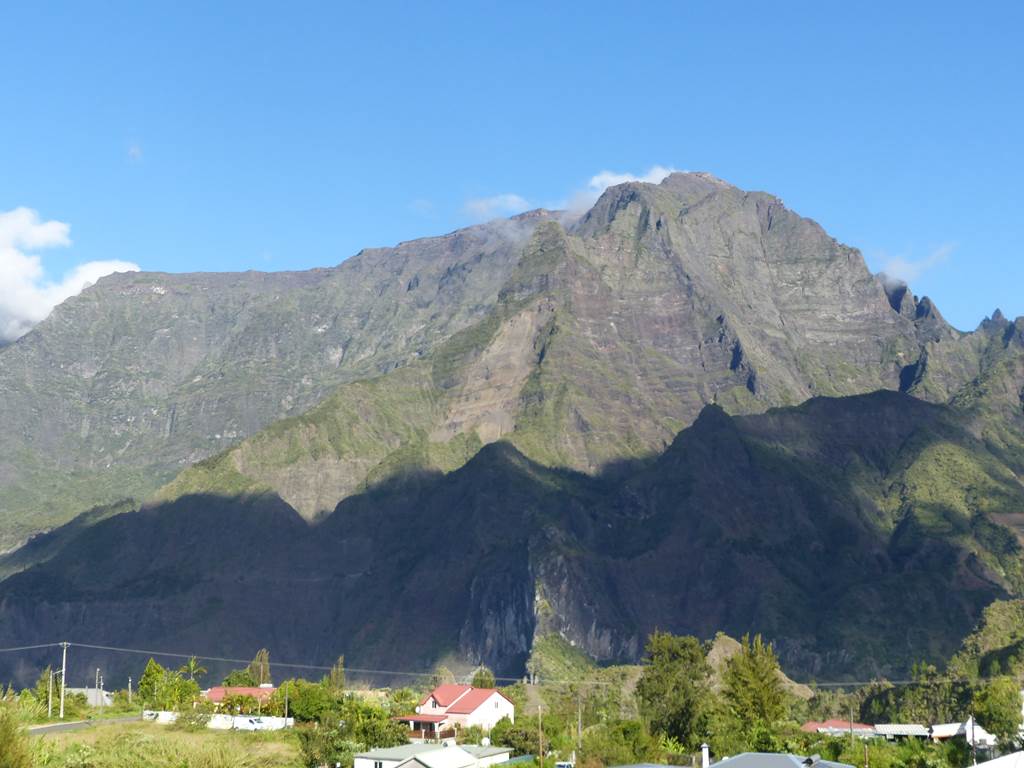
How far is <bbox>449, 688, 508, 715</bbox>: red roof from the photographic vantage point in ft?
596

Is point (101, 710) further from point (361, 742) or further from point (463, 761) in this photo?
point (463, 761)

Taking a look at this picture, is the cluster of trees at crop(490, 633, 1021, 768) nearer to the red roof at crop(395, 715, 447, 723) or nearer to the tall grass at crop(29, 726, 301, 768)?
the red roof at crop(395, 715, 447, 723)

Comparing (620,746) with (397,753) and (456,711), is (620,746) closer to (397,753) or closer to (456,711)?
(397,753)

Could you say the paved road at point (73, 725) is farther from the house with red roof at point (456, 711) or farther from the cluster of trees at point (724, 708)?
the cluster of trees at point (724, 708)

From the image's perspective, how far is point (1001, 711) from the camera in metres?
164

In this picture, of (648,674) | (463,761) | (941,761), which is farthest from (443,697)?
(941,761)

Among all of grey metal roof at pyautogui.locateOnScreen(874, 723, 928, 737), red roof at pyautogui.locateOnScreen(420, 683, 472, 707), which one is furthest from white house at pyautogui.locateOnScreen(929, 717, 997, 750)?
red roof at pyautogui.locateOnScreen(420, 683, 472, 707)

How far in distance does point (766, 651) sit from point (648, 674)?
50.8 feet

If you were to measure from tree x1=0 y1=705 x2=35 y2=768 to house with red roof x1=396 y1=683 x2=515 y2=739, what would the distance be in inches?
3775

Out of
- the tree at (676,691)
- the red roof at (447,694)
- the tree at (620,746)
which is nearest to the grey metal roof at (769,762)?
the tree at (620,746)

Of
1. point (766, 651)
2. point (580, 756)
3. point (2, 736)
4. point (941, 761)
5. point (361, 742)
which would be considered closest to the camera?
point (2, 736)

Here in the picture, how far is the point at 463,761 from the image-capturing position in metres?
Result: 132

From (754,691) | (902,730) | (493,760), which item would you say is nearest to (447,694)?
Answer: (754,691)

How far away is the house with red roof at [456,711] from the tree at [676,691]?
16233 millimetres
